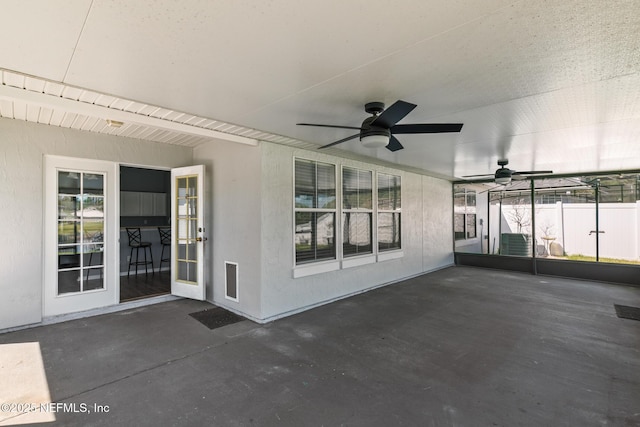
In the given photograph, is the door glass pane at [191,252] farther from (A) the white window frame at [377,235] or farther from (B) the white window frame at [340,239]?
(A) the white window frame at [377,235]

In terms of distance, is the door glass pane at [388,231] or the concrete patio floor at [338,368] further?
the door glass pane at [388,231]

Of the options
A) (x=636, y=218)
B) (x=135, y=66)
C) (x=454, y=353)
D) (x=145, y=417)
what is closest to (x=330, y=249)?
(x=454, y=353)

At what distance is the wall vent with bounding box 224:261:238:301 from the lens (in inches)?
171

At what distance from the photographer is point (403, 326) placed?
389cm

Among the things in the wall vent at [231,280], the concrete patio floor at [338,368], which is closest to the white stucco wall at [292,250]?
the concrete patio floor at [338,368]

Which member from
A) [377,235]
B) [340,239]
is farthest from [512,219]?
[340,239]

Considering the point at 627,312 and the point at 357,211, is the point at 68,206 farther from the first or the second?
the point at 627,312

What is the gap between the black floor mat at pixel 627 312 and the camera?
14.2 ft

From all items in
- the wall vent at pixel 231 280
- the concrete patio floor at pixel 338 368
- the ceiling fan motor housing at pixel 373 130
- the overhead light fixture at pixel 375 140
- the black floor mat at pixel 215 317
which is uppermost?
the ceiling fan motor housing at pixel 373 130

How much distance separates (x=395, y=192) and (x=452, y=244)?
11.4ft

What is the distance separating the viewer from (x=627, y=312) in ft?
14.8

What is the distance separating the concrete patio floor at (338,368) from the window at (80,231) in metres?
0.57

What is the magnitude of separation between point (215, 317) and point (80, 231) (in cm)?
222

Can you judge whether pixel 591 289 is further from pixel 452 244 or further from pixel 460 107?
pixel 460 107
